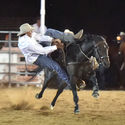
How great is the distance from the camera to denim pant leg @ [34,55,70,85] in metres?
7.94

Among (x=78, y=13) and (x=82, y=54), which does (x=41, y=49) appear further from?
(x=78, y=13)

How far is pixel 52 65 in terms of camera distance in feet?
26.1

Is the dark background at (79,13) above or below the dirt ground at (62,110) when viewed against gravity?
above

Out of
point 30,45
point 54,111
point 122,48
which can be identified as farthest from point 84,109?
point 122,48

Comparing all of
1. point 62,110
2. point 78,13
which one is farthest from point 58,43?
point 78,13

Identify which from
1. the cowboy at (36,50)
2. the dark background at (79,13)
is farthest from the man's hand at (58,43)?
the dark background at (79,13)

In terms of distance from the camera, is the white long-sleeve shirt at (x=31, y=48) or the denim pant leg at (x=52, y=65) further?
the denim pant leg at (x=52, y=65)

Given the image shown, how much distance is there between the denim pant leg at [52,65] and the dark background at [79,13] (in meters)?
8.95

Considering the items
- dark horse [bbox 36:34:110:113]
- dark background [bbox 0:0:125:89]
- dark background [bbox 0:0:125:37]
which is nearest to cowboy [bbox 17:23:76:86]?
dark horse [bbox 36:34:110:113]

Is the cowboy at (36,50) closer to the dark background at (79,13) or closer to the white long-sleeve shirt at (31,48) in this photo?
the white long-sleeve shirt at (31,48)

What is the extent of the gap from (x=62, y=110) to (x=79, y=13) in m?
9.87

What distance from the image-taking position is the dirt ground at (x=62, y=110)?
268 inches

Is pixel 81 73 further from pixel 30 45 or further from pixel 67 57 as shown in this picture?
pixel 30 45

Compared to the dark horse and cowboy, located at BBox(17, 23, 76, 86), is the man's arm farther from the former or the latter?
the dark horse
